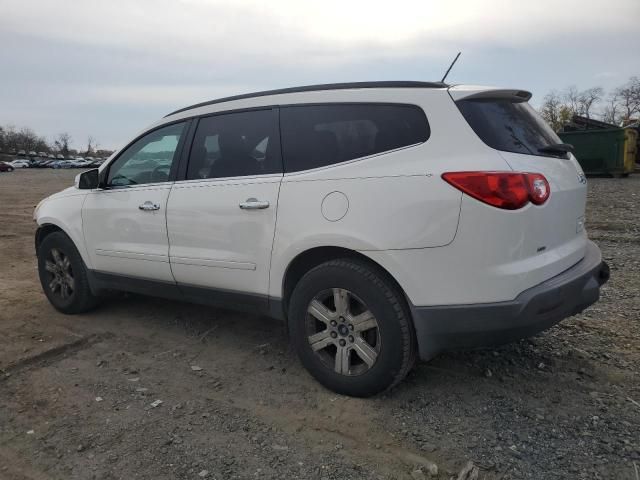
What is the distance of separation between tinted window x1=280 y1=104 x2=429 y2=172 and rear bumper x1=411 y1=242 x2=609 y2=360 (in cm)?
95

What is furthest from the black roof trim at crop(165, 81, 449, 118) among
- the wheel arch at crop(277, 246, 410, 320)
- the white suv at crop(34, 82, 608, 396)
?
the wheel arch at crop(277, 246, 410, 320)

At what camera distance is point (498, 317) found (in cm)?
268

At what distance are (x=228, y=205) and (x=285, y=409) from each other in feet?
4.44

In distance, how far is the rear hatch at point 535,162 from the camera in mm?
2738

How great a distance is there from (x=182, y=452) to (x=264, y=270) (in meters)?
1.19

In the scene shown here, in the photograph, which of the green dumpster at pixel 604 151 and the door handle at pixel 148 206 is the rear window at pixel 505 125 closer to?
the door handle at pixel 148 206

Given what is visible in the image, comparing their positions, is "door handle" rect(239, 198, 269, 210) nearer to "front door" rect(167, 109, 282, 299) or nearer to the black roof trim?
"front door" rect(167, 109, 282, 299)

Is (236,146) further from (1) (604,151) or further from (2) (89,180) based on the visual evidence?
(1) (604,151)

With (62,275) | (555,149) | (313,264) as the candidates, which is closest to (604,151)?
(555,149)

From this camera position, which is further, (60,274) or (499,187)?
(60,274)

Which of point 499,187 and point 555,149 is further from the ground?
point 555,149

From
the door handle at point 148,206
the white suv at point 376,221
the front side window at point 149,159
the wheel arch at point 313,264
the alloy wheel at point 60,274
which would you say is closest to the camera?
the white suv at point 376,221

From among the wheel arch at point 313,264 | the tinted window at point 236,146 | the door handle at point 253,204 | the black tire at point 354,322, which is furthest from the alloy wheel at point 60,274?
the black tire at point 354,322

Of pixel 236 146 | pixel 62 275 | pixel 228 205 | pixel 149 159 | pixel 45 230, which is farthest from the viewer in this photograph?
pixel 45 230
